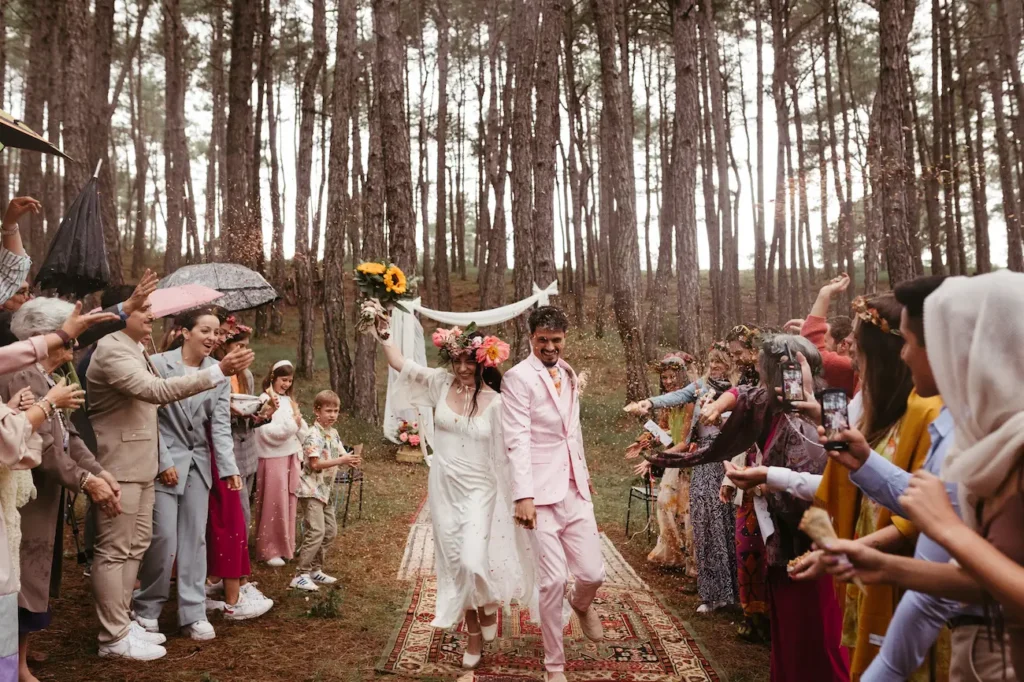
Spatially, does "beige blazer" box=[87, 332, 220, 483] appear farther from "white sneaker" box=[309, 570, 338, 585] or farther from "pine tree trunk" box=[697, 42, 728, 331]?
"pine tree trunk" box=[697, 42, 728, 331]

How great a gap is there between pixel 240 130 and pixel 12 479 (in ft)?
45.5

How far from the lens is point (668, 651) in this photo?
215 inches

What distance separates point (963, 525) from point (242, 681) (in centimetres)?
438

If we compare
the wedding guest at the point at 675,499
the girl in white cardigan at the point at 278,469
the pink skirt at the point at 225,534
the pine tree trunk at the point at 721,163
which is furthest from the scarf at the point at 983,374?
the pine tree trunk at the point at 721,163

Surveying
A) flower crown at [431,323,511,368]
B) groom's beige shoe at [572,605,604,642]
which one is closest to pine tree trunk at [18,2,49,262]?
flower crown at [431,323,511,368]

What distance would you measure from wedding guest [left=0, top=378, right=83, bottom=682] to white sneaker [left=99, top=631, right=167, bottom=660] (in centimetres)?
175

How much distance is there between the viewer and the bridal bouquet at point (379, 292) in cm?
540

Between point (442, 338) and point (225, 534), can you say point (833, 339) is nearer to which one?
point (442, 338)

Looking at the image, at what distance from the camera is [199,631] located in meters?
5.50

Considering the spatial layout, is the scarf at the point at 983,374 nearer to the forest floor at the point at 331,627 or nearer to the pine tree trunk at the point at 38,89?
the forest floor at the point at 331,627

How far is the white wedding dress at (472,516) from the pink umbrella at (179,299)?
2.19 metres

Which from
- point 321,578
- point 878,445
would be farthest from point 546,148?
point 878,445

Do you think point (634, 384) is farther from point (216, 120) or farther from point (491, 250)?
point (216, 120)

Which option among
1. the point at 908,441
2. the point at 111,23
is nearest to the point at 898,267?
the point at 908,441
